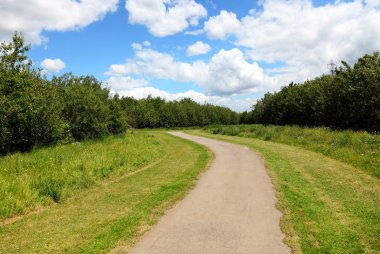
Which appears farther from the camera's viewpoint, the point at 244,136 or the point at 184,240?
the point at 244,136

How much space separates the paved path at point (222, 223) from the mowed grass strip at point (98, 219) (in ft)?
1.55

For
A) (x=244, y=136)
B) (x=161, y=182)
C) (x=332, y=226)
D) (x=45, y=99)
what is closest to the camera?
(x=332, y=226)

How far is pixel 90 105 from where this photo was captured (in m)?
26.5

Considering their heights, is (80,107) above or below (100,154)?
above

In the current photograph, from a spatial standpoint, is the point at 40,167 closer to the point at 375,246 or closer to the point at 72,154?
the point at 72,154

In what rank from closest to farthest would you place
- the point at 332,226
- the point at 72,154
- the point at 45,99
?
1. the point at 332,226
2. the point at 72,154
3. the point at 45,99

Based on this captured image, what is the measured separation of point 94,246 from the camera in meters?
6.48

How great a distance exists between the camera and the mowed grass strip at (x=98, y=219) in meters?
6.71

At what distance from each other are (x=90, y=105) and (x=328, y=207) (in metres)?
21.2

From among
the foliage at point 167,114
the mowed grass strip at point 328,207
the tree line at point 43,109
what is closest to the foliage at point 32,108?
the tree line at point 43,109

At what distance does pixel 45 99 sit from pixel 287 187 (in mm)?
14626

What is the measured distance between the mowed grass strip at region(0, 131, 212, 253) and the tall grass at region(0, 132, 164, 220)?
0.57m

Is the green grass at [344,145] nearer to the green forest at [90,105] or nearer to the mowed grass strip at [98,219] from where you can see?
the mowed grass strip at [98,219]

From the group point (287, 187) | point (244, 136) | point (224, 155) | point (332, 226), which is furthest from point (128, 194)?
point (244, 136)
